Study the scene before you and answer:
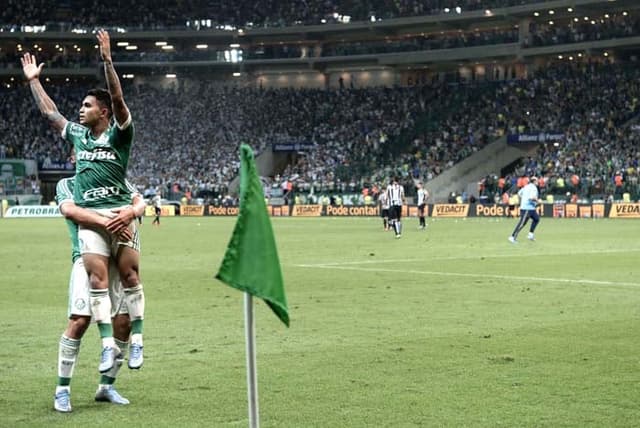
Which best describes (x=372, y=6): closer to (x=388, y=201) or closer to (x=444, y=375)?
(x=388, y=201)

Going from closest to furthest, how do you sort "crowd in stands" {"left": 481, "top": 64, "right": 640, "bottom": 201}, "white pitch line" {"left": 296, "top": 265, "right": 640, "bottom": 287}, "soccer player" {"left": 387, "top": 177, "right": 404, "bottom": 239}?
"white pitch line" {"left": 296, "top": 265, "right": 640, "bottom": 287} < "soccer player" {"left": 387, "top": 177, "right": 404, "bottom": 239} < "crowd in stands" {"left": 481, "top": 64, "right": 640, "bottom": 201}

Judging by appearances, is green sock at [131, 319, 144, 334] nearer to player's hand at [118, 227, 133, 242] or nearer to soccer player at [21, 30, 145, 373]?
soccer player at [21, 30, 145, 373]

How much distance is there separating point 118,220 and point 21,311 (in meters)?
8.25

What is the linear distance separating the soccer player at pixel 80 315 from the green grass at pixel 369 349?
0.60 ft

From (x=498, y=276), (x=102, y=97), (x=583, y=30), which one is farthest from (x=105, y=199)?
(x=583, y=30)

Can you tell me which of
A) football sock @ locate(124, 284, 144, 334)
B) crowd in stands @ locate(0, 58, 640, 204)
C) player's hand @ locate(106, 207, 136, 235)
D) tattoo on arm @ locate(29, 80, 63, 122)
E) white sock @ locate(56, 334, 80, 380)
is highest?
crowd in stands @ locate(0, 58, 640, 204)

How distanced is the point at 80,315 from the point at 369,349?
166 inches

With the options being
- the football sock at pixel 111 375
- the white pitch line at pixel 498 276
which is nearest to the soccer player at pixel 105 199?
the football sock at pixel 111 375

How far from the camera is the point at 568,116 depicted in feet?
246

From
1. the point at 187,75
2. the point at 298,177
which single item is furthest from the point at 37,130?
the point at 298,177

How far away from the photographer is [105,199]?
9102mm

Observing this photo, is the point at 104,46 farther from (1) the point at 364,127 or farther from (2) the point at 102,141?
(1) the point at 364,127

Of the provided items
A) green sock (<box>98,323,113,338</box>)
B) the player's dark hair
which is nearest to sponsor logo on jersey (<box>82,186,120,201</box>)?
the player's dark hair

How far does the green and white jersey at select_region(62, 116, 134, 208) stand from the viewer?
9086mm
